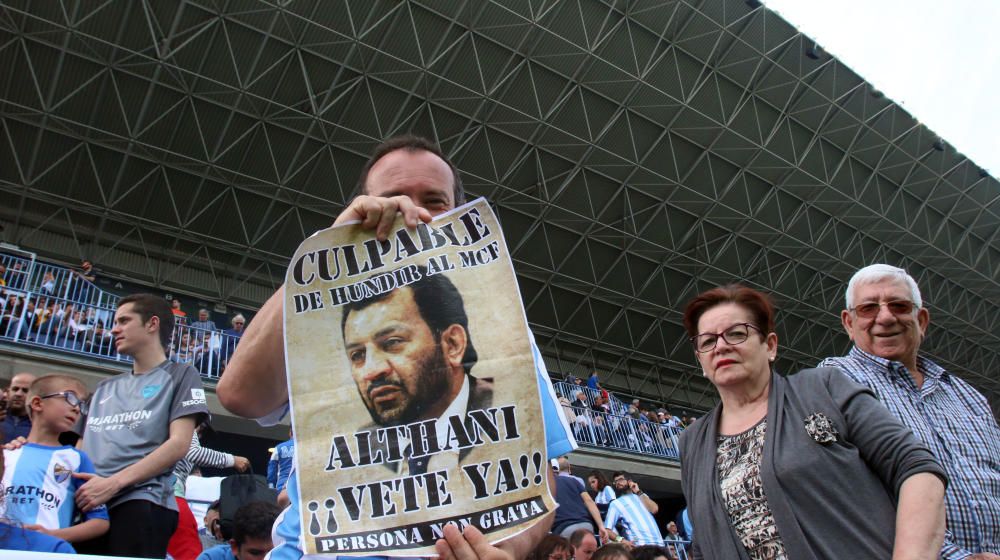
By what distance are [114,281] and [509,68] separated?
9.39m

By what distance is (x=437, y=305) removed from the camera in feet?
3.63

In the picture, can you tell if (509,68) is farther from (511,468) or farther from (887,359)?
(511,468)

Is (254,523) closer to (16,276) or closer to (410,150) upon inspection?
(410,150)

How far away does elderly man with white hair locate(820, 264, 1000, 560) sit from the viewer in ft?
6.71

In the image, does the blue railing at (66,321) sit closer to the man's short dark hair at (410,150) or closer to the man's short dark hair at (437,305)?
the man's short dark hair at (410,150)

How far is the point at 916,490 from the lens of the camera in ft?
5.41

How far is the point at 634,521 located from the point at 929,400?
16.1ft

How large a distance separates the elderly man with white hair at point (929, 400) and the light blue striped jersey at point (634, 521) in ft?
15.2

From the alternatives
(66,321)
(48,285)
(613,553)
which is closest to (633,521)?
(613,553)

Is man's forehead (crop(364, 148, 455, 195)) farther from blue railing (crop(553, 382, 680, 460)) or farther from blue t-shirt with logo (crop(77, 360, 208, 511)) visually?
blue railing (crop(553, 382, 680, 460))

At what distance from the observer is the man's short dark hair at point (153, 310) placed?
2.95 metres

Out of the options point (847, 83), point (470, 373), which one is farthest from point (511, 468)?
point (847, 83)

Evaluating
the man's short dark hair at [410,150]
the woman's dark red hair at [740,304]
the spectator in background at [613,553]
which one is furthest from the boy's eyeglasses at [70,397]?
the spectator in background at [613,553]

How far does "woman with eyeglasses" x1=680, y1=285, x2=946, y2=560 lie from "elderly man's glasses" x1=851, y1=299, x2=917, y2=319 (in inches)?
20.9
